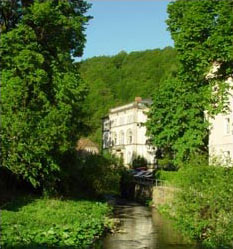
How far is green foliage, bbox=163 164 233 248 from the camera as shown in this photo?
20500 mm

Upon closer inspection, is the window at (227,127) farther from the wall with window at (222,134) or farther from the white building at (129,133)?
the white building at (129,133)

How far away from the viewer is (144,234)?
91.6 feet

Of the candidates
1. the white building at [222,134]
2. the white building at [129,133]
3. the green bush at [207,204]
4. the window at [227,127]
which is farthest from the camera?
the white building at [129,133]

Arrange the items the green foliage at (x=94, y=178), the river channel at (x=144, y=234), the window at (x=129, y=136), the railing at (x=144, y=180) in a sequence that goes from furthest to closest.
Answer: the window at (x=129, y=136) → the railing at (x=144, y=180) → the green foliage at (x=94, y=178) → the river channel at (x=144, y=234)

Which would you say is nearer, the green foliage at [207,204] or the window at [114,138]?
the green foliage at [207,204]

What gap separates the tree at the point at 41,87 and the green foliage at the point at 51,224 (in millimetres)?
1850

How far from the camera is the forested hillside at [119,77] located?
93.6m

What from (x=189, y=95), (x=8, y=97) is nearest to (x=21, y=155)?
(x=8, y=97)

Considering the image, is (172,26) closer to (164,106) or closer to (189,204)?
(189,204)

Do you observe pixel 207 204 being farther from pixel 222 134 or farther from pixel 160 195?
pixel 222 134

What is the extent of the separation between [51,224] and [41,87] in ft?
34.7

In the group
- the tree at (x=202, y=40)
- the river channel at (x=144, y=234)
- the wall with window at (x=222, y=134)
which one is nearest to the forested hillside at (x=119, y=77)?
the wall with window at (x=222, y=134)

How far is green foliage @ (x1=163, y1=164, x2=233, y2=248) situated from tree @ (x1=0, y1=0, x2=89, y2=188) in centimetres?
823

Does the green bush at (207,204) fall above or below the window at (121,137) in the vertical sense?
below
